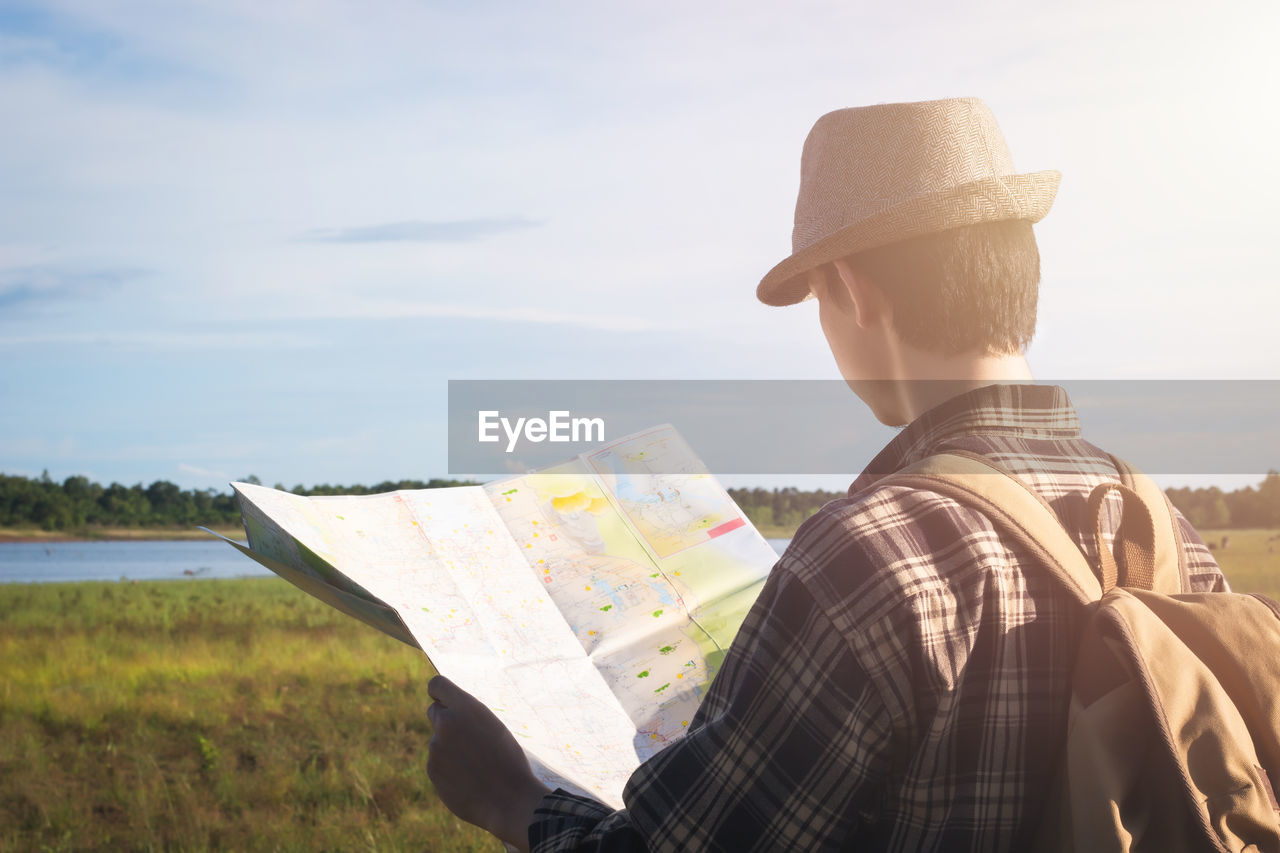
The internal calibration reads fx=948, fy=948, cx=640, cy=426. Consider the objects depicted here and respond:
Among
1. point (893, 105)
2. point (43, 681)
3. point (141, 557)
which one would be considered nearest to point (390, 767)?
point (43, 681)

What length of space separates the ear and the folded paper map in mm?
777

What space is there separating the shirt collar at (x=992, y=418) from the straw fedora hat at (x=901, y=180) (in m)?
0.28

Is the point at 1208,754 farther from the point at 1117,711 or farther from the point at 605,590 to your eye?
the point at 605,590

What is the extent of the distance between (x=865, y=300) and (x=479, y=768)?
98 cm

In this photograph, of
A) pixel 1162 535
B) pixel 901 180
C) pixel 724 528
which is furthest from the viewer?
pixel 724 528

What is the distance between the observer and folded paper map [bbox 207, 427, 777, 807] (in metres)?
1.57

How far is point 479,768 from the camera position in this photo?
153 centimetres

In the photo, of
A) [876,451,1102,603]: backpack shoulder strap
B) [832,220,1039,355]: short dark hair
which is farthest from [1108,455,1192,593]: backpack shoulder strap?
[832,220,1039,355]: short dark hair

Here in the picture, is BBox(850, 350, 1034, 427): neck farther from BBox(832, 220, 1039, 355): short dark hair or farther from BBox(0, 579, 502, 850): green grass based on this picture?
BBox(0, 579, 502, 850): green grass

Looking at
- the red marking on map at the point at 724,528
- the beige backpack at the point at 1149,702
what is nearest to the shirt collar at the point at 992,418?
the beige backpack at the point at 1149,702

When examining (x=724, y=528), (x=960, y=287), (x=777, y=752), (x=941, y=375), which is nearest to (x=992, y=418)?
(x=941, y=375)

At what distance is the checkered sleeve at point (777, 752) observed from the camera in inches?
44.3

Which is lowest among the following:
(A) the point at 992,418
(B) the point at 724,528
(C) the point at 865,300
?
(B) the point at 724,528

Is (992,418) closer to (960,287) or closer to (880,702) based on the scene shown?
(960,287)
